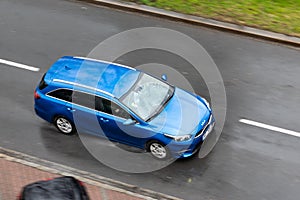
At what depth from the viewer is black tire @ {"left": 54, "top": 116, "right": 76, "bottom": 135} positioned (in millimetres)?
13047

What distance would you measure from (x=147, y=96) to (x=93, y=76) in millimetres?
1369

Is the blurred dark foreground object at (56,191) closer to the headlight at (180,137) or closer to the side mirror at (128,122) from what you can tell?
the side mirror at (128,122)

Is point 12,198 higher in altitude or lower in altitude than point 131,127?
lower

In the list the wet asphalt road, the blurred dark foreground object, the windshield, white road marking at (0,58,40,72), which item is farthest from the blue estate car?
the blurred dark foreground object

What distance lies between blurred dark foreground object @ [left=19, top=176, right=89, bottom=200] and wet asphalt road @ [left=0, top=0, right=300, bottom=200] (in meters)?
2.01

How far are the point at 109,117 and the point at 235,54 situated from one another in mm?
5177

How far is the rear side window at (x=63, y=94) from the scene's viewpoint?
500 inches

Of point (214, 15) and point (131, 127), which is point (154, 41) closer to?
point (214, 15)

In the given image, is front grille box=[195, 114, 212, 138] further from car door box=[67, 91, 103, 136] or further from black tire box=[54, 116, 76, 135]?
black tire box=[54, 116, 76, 135]

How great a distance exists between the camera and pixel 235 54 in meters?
15.8

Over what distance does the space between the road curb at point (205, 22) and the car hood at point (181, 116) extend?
4.33 m

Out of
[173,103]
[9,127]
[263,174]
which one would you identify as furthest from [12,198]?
[263,174]

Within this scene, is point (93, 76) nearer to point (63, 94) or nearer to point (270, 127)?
point (63, 94)

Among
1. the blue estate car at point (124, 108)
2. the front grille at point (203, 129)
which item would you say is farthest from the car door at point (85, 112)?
the front grille at point (203, 129)
